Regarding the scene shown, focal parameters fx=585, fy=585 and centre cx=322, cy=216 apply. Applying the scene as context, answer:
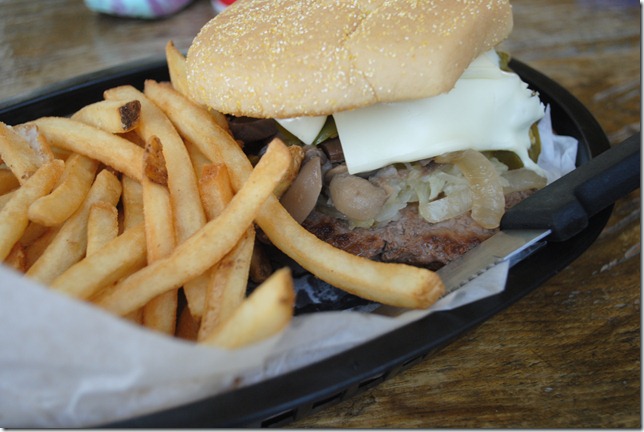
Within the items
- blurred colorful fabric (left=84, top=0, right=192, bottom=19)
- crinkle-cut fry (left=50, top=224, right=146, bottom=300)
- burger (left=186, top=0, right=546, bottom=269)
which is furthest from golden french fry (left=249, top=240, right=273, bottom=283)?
blurred colorful fabric (left=84, top=0, right=192, bottom=19)

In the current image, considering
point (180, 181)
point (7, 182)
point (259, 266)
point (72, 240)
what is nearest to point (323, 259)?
point (259, 266)

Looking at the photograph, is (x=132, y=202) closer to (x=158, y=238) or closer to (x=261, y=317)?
(x=158, y=238)

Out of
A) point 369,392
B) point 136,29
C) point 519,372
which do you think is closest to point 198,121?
point 369,392

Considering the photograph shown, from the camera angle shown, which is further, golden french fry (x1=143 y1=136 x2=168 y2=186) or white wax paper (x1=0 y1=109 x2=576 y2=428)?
golden french fry (x1=143 y1=136 x2=168 y2=186)

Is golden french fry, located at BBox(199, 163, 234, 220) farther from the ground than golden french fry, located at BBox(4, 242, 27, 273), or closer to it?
→ farther from the ground

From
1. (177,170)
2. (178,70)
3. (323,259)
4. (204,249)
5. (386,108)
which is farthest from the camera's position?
(178,70)

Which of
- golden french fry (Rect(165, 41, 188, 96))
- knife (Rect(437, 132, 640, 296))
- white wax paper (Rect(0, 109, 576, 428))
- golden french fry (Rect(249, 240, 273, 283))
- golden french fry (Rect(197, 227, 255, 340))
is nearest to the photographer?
white wax paper (Rect(0, 109, 576, 428))

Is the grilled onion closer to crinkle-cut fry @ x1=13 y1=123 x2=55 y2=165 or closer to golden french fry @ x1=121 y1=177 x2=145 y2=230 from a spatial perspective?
golden french fry @ x1=121 y1=177 x2=145 y2=230

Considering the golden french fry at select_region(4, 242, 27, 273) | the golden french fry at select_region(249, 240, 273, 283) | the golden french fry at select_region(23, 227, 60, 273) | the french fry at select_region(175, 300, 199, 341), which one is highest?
the golden french fry at select_region(4, 242, 27, 273)
